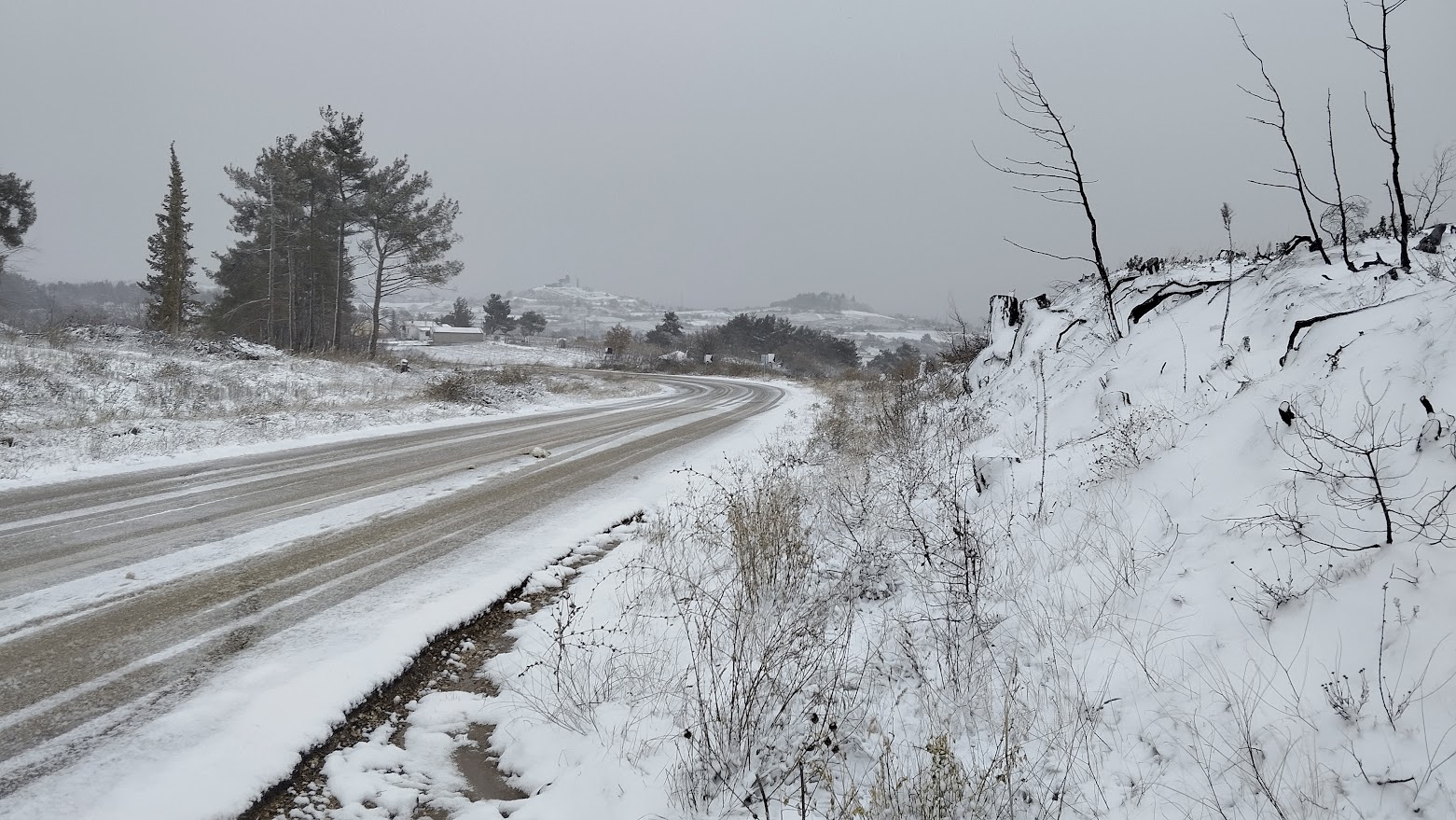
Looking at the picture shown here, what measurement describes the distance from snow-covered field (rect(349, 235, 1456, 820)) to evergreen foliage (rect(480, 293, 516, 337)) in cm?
8468

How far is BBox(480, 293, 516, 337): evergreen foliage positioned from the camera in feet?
275

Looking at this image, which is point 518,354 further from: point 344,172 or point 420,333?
point 420,333

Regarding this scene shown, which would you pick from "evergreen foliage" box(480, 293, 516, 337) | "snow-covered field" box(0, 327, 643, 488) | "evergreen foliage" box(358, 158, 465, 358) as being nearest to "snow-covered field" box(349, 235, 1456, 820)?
"snow-covered field" box(0, 327, 643, 488)

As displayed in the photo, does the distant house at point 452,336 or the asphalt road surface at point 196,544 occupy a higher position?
the distant house at point 452,336

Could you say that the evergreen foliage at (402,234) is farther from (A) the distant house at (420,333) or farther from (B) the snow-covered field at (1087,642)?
(A) the distant house at (420,333)

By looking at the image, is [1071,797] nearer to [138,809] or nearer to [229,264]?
[138,809]

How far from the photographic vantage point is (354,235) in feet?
101

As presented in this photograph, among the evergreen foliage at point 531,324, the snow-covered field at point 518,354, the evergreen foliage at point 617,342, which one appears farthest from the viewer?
the evergreen foliage at point 531,324

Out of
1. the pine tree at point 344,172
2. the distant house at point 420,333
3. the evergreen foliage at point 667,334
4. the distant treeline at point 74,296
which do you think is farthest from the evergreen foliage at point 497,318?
the pine tree at point 344,172

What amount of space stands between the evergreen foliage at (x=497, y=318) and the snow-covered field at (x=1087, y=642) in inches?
3334

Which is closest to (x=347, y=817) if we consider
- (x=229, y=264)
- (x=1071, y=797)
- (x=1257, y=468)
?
(x=1071, y=797)

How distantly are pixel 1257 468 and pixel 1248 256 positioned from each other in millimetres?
8165

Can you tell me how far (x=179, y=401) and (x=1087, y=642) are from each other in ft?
56.6

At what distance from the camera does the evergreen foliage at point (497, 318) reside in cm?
8393
